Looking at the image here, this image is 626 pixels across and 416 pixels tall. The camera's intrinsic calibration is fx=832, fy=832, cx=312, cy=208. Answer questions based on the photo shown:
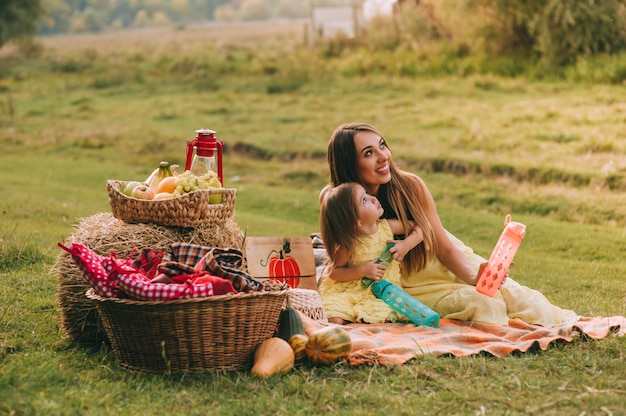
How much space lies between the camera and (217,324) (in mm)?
4855

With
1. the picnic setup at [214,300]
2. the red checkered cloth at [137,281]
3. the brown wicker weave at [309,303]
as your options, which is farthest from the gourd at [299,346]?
the brown wicker weave at [309,303]

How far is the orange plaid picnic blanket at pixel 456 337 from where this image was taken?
522cm

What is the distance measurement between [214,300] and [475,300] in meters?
2.29

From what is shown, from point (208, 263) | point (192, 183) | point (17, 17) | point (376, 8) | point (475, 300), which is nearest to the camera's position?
point (208, 263)

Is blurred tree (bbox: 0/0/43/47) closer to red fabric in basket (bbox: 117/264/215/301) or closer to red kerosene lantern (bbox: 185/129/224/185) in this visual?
red kerosene lantern (bbox: 185/129/224/185)

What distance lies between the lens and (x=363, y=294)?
6320 millimetres

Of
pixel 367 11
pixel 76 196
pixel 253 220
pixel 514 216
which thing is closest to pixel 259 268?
pixel 253 220

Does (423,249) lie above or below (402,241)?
below

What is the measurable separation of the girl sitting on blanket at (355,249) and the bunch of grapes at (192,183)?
90cm

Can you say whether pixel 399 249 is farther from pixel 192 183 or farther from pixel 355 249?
pixel 192 183

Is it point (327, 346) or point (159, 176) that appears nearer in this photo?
point (327, 346)

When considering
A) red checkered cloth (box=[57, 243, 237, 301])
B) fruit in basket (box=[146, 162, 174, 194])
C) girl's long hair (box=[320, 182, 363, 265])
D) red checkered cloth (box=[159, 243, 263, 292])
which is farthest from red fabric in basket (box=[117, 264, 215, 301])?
girl's long hair (box=[320, 182, 363, 265])

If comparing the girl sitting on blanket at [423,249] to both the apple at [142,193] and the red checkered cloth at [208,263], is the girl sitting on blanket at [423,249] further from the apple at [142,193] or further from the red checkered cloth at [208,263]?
the apple at [142,193]

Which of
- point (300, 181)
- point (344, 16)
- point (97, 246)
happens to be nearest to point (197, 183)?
point (97, 246)
